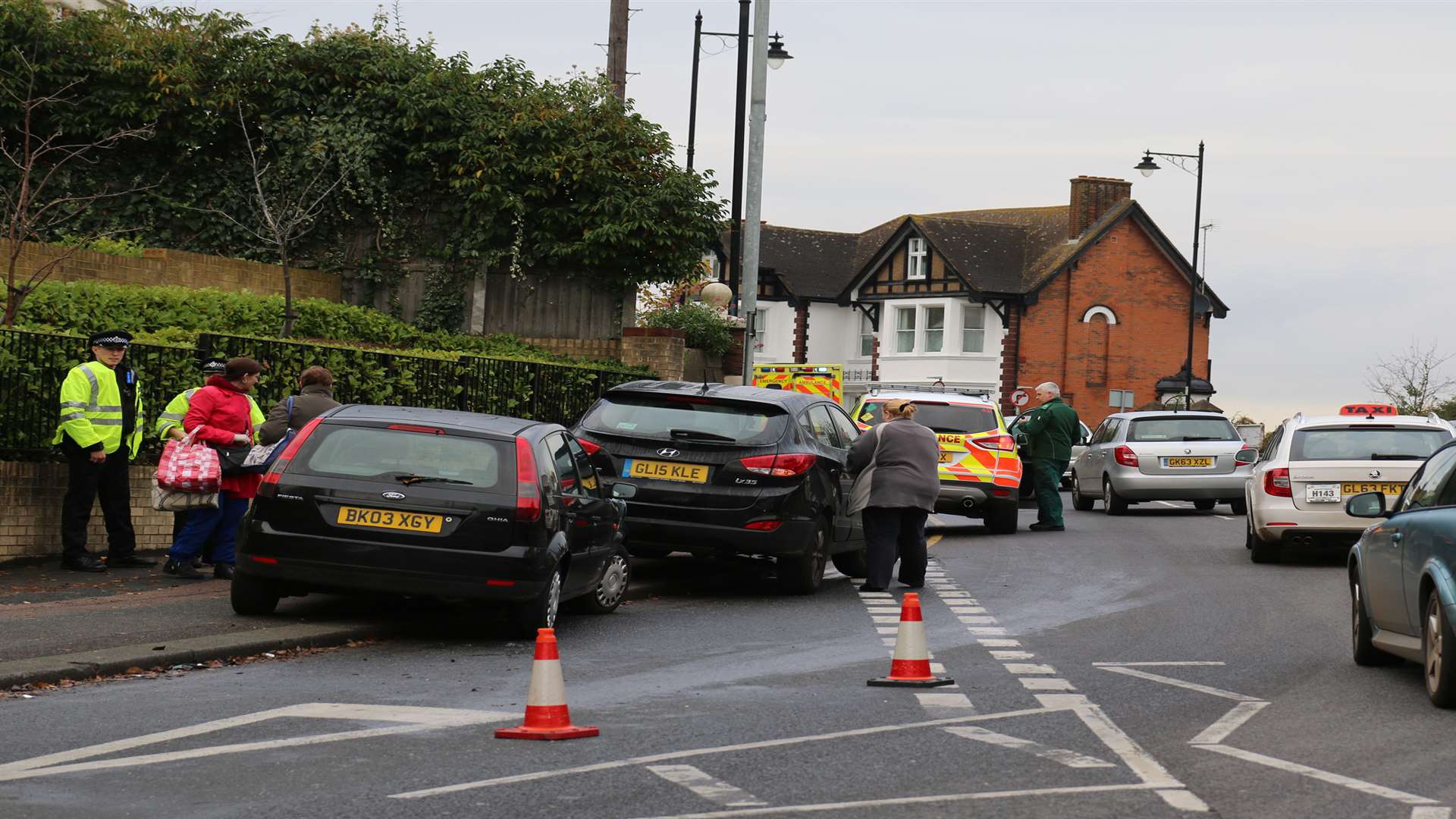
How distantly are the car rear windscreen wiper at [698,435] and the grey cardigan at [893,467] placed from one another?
4.53ft

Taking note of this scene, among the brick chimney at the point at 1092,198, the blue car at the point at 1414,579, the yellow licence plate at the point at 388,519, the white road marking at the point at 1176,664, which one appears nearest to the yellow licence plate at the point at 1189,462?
the blue car at the point at 1414,579

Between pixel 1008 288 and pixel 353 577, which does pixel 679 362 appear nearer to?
pixel 353 577

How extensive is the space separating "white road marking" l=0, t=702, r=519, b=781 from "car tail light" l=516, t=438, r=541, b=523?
256 centimetres

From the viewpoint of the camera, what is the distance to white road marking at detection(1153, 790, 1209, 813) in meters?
6.53

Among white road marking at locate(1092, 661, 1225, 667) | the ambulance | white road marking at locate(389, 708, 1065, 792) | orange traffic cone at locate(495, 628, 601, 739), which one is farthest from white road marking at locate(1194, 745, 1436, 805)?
the ambulance

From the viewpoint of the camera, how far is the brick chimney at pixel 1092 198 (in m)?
69.8

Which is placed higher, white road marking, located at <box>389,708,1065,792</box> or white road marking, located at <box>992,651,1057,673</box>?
white road marking, located at <box>389,708,1065,792</box>

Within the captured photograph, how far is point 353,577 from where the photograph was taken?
11031 millimetres

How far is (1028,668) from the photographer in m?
10.5

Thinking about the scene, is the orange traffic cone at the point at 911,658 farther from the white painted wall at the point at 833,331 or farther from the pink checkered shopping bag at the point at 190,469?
the white painted wall at the point at 833,331

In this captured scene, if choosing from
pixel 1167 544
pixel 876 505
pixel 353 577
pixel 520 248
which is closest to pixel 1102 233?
pixel 520 248

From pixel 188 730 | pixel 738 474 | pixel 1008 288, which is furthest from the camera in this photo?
pixel 1008 288

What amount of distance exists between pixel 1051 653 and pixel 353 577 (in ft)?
13.4

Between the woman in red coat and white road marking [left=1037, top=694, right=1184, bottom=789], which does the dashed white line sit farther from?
the woman in red coat
